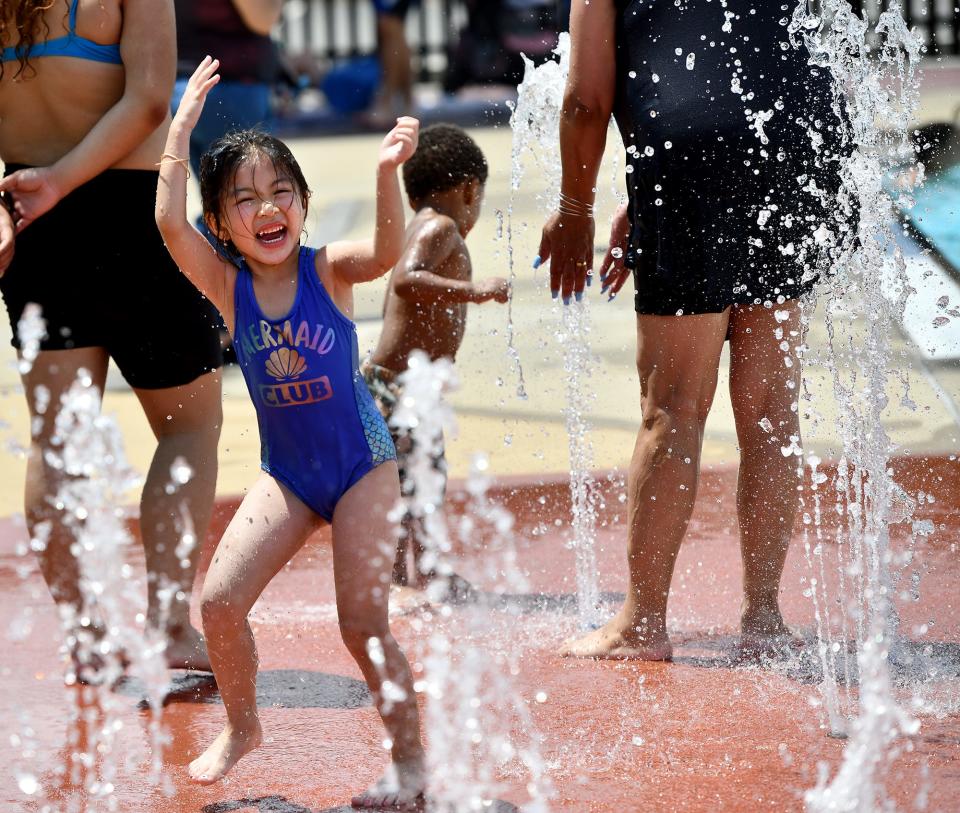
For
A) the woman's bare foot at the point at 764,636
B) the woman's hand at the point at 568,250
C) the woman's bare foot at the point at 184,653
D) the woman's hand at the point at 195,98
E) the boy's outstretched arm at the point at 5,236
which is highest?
the woman's hand at the point at 195,98

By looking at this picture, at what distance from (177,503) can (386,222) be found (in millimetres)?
1009

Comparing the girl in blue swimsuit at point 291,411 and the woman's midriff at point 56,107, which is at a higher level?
the woman's midriff at point 56,107

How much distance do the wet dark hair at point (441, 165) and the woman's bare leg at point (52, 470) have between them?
1.07m

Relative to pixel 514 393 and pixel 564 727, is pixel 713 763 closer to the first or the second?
pixel 564 727

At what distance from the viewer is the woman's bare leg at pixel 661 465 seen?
3.53m

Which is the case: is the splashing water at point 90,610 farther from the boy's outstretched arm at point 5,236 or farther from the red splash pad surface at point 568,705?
the boy's outstretched arm at point 5,236

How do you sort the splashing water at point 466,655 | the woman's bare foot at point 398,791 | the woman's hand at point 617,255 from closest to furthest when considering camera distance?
1. the woman's bare foot at point 398,791
2. the splashing water at point 466,655
3. the woman's hand at point 617,255

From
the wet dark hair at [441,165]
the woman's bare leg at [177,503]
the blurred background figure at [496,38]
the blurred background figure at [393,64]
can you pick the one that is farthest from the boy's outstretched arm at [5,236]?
the blurred background figure at [496,38]

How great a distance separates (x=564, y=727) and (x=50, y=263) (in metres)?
1.60

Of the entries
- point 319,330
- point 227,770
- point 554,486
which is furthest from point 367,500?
point 554,486

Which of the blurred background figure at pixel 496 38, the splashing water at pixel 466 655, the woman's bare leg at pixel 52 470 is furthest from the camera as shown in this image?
the blurred background figure at pixel 496 38

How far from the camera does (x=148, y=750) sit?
3.29 meters

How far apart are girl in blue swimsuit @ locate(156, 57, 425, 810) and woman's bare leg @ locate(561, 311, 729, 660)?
71cm

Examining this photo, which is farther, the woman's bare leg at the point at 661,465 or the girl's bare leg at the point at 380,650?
the woman's bare leg at the point at 661,465
